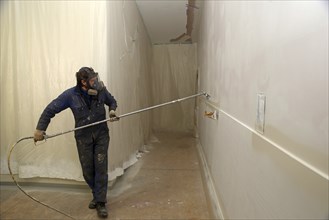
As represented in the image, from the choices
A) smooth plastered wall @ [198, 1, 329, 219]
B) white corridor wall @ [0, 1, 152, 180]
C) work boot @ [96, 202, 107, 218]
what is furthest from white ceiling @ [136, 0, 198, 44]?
work boot @ [96, 202, 107, 218]

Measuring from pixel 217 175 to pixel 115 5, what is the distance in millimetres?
2242

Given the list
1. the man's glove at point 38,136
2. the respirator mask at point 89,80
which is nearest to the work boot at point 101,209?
the man's glove at point 38,136

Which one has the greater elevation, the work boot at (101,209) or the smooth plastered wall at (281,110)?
the smooth plastered wall at (281,110)

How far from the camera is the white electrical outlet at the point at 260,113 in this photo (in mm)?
1027

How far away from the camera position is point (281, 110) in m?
0.84

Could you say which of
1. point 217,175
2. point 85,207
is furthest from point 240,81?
point 85,207

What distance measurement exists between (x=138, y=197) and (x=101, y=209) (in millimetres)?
476

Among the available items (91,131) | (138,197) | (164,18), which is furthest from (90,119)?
(164,18)

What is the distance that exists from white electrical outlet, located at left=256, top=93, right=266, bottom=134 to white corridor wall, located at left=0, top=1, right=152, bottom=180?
1966mm

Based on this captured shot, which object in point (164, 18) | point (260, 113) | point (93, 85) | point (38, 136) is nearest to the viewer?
point (260, 113)

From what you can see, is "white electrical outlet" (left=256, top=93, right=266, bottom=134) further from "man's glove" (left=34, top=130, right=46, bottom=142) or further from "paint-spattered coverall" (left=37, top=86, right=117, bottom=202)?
"man's glove" (left=34, top=130, right=46, bottom=142)

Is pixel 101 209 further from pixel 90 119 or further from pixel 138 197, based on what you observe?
pixel 90 119

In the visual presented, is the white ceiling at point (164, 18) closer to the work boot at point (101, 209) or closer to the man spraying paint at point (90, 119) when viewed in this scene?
the man spraying paint at point (90, 119)

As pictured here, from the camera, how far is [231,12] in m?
1.70
